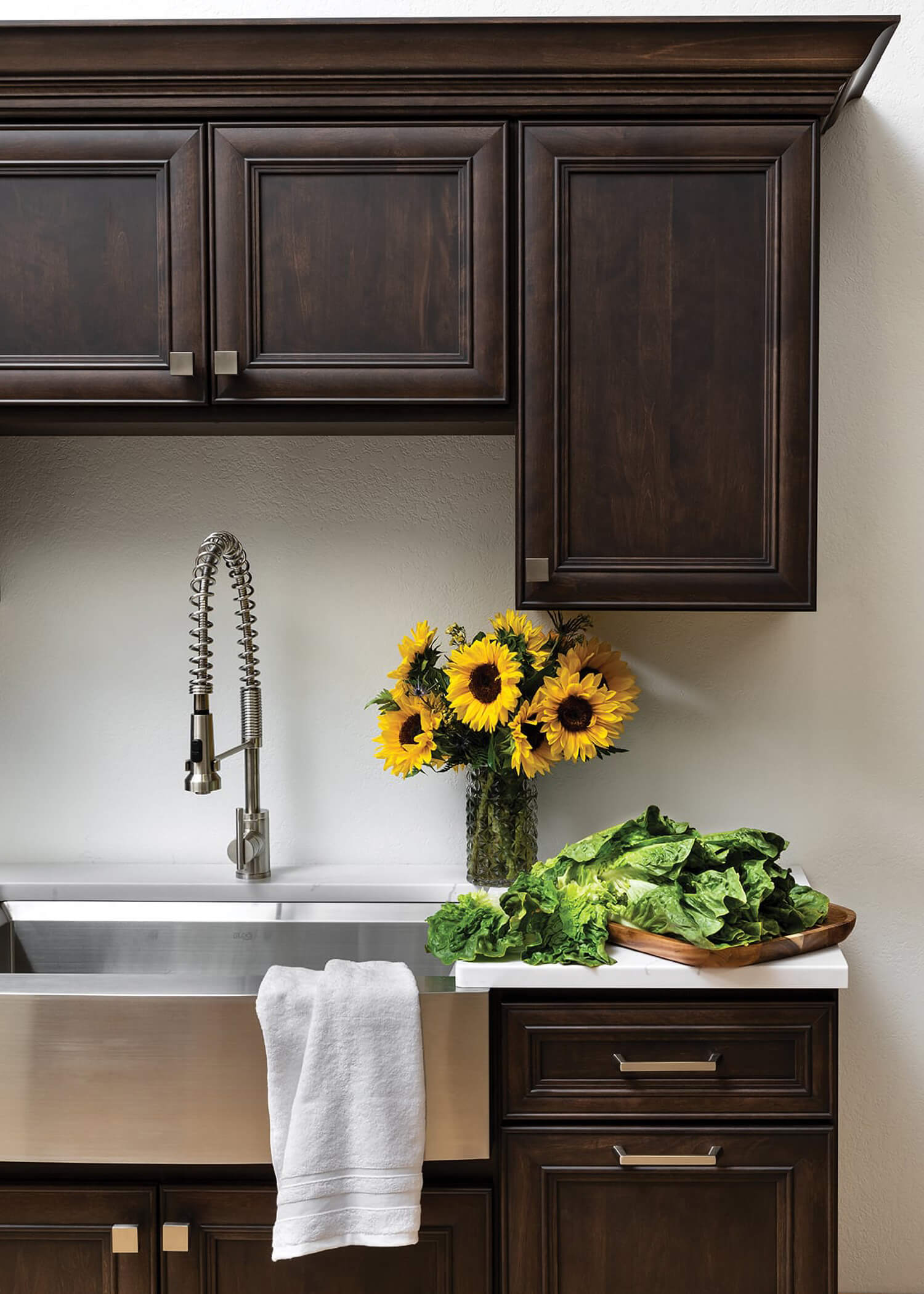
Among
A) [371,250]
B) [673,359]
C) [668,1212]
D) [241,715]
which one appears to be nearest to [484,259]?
[371,250]

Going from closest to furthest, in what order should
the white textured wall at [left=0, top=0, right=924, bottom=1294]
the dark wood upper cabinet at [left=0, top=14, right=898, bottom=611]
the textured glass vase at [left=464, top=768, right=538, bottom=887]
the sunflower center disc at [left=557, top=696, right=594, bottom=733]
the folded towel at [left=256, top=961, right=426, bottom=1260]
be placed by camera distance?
the folded towel at [left=256, top=961, right=426, bottom=1260] < the dark wood upper cabinet at [left=0, top=14, right=898, bottom=611] < the sunflower center disc at [left=557, top=696, right=594, bottom=733] < the textured glass vase at [left=464, top=768, right=538, bottom=887] < the white textured wall at [left=0, top=0, right=924, bottom=1294]

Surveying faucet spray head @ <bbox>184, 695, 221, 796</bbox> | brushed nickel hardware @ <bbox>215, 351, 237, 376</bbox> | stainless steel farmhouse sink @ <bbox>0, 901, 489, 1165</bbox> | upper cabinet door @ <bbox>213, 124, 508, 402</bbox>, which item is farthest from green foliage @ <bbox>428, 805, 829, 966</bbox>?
brushed nickel hardware @ <bbox>215, 351, 237, 376</bbox>

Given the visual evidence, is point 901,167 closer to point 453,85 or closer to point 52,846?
point 453,85

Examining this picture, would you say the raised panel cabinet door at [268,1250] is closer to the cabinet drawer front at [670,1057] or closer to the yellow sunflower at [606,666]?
the cabinet drawer front at [670,1057]

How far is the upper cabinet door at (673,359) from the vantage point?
4.82 ft

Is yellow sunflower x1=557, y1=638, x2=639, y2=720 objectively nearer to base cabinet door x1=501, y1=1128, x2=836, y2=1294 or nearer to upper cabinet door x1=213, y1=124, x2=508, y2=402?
Answer: upper cabinet door x1=213, y1=124, x2=508, y2=402

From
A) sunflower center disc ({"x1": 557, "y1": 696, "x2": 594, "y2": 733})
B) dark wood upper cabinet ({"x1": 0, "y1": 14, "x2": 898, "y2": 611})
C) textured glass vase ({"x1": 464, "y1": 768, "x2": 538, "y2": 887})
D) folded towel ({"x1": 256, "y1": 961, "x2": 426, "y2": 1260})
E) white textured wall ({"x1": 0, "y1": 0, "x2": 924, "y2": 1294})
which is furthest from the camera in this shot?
white textured wall ({"x1": 0, "y1": 0, "x2": 924, "y2": 1294})

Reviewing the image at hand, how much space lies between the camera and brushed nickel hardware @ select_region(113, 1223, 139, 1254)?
1.32 m

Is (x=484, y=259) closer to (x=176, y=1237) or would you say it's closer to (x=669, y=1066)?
(x=669, y=1066)

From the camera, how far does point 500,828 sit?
5.51 ft

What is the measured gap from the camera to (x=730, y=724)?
72.1 inches

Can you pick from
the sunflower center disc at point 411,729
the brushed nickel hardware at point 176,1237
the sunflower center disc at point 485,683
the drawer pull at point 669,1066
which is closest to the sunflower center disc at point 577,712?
the sunflower center disc at point 485,683

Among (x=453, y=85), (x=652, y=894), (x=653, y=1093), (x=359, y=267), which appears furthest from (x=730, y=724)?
(x=453, y=85)

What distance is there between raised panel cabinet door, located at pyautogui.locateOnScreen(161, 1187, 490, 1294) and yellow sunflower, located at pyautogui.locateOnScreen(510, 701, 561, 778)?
60 centimetres
